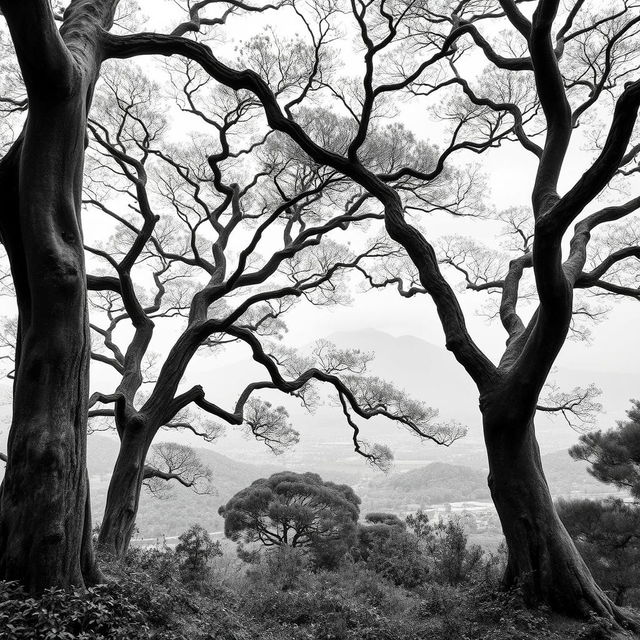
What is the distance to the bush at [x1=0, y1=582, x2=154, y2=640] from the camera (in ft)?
7.42

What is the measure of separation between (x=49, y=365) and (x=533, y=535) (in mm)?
4370

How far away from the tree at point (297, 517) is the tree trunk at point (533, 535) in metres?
6.12

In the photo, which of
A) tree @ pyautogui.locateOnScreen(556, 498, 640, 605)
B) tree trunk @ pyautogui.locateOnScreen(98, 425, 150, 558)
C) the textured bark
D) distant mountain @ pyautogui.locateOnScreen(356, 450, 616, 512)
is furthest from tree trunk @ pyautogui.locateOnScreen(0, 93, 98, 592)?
distant mountain @ pyautogui.locateOnScreen(356, 450, 616, 512)

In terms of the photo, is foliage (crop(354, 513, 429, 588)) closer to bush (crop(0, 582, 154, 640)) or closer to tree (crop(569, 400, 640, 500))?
tree (crop(569, 400, 640, 500))

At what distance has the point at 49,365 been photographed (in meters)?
2.94

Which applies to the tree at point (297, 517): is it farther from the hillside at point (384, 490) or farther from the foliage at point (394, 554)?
the hillside at point (384, 490)

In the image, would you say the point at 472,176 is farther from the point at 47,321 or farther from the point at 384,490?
the point at 384,490

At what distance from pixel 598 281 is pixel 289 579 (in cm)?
556

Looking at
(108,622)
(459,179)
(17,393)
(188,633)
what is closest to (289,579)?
(188,633)

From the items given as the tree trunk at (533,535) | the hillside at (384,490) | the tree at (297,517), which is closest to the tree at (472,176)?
the tree trunk at (533,535)

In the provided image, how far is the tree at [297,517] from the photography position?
33.5 ft

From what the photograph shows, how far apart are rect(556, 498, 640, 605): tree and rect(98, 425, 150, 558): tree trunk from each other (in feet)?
20.3

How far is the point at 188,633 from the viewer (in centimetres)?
308

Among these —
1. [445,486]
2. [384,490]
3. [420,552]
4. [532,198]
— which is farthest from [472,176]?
[384,490]
